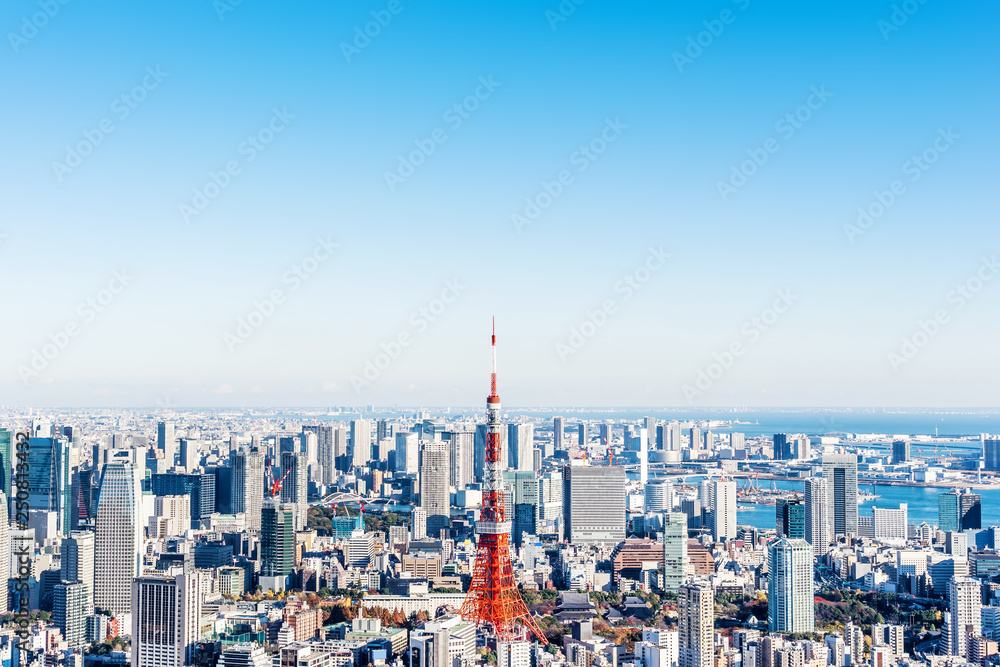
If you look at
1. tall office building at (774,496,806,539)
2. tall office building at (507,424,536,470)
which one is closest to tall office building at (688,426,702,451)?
tall office building at (507,424,536,470)

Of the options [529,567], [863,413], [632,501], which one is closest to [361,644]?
[529,567]

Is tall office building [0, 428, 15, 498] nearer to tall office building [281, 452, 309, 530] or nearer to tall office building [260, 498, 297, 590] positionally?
tall office building [260, 498, 297, 590]

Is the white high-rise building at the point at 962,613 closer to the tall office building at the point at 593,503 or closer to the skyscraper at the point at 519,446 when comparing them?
the tall office building at the point at 593,503

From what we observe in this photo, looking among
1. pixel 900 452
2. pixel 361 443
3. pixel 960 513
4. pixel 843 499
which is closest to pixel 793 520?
pixel 843 499

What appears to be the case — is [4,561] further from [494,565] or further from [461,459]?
[461,459]

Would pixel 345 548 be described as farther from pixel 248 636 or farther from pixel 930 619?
pixel 930 619
